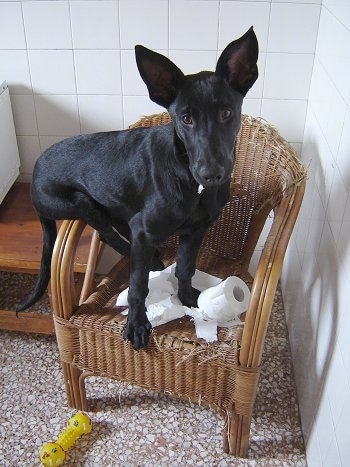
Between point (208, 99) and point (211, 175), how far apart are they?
180 mm

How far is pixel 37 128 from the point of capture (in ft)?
6.28

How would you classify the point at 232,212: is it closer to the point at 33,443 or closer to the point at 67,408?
the point at 67,408

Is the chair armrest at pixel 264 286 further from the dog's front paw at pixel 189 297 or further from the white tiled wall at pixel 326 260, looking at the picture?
the dog's front paw at pixel 189 297

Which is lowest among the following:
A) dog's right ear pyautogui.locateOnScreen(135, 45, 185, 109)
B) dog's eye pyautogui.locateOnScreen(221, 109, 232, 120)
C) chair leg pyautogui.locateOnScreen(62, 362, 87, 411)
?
chair leg pyautogui.locateOnScreen(62, 362, 87, 411)

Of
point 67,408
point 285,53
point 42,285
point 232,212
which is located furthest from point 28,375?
point 285,53

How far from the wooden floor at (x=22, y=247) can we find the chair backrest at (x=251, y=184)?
474mm

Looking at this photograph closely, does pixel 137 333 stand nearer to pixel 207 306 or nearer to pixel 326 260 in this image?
pixel 207 306

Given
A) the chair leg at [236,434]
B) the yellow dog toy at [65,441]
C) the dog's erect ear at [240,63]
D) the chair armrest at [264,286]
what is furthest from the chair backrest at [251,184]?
the yellow dog toy at [65,441]

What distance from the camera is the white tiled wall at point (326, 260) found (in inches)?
47.8

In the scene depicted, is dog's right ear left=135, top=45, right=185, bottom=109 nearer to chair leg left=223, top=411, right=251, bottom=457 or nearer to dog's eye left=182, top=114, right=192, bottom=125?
dog's eye left=182, top=114, right=192, bottom=125

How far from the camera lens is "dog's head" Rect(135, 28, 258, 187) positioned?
Result: 102 centimetres

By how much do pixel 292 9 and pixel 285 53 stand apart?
146mm

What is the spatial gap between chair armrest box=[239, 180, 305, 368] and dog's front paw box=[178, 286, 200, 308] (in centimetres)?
26

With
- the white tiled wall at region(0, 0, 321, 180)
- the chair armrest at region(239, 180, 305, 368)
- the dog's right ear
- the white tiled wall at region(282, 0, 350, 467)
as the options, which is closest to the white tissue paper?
the chair armrest at region(239, 180, 305, 368)
